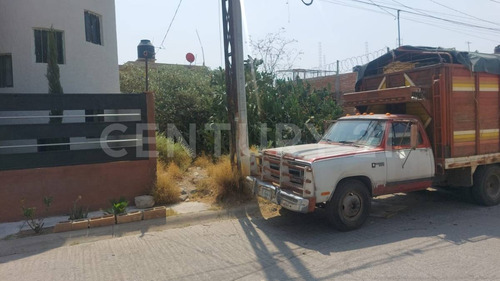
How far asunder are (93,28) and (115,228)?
773cm

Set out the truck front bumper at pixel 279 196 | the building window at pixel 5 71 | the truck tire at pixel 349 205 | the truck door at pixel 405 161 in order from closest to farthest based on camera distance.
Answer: the truck front bumper at pixel 279 196 → the truck tire at pixel 349 205 → the truck door at pixel 405 161 → the building window at pixel 5 71

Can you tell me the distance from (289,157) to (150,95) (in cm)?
327

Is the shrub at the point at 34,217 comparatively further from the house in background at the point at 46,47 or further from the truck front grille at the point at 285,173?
the truck front grille at the point at 285,173

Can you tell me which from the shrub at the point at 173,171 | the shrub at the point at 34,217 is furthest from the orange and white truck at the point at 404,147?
the shrub at the point at 34,217

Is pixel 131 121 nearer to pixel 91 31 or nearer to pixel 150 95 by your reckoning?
pixel 150 95

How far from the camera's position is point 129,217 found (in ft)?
22.6

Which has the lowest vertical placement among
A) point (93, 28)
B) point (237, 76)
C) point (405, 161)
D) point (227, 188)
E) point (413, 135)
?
point (227, 188)

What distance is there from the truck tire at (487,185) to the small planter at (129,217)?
21.2ft

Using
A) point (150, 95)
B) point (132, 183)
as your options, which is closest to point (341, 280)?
point (132, 183)

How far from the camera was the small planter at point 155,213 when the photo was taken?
7016 millimetres

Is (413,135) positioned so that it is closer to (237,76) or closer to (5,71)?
(237,76)

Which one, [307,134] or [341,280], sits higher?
[307,134]

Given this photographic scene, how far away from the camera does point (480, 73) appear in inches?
303

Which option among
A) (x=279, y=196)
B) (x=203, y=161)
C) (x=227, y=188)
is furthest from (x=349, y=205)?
(x=203, y=161)
